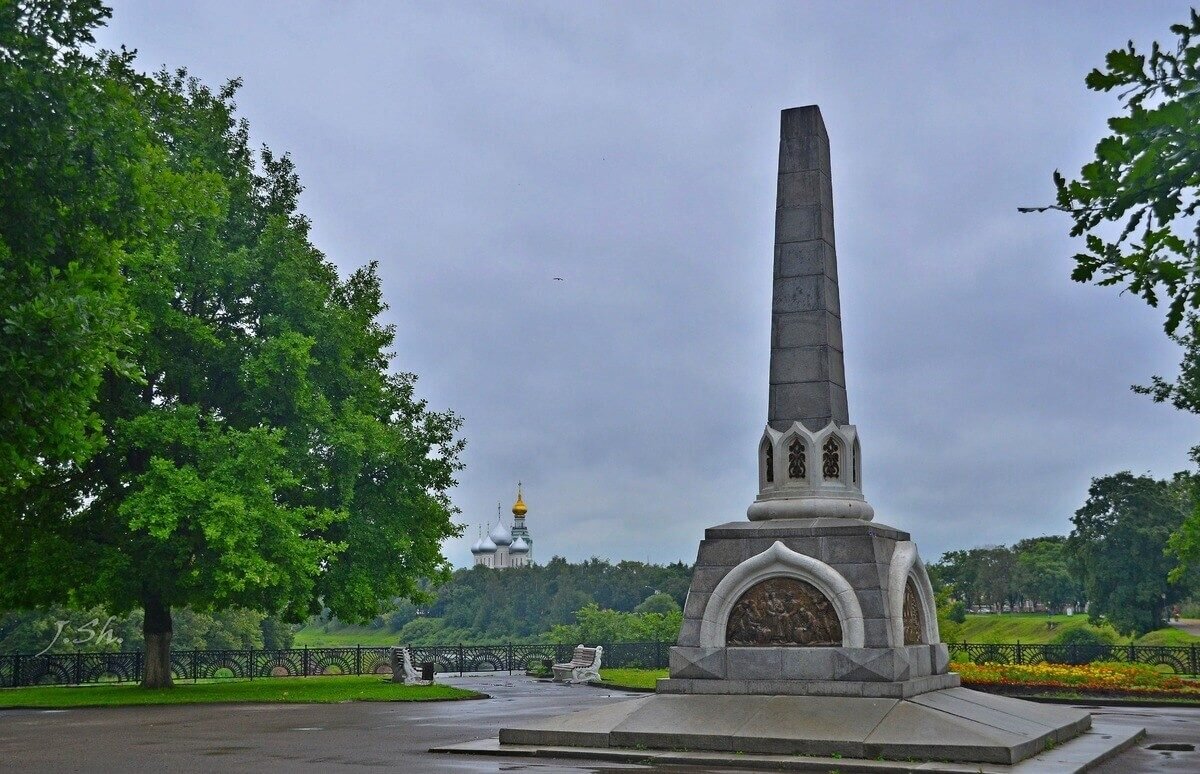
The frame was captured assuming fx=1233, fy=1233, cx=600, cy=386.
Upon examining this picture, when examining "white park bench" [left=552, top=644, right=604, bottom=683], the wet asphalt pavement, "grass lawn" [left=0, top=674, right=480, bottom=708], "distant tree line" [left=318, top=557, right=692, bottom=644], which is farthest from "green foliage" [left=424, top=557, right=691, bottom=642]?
the wet asphalt pavement

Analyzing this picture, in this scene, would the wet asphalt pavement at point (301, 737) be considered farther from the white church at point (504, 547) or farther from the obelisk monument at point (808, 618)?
the white church at point (504, 547)

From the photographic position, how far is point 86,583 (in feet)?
89.0

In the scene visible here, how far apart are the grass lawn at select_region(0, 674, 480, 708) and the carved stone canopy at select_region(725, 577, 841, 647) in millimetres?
11494

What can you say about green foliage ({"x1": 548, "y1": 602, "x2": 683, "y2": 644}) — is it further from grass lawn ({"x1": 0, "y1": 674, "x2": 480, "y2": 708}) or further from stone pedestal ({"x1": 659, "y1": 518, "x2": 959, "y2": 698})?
stone pedestal ({"x1": 659, "y1": 518, "x2": 959, "y2": 698})

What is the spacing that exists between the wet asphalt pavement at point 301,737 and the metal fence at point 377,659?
11.1 metres

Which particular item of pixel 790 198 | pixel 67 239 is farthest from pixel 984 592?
pixel 67 239

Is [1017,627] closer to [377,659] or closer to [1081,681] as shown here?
[377,659]

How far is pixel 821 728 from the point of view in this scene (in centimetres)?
1500

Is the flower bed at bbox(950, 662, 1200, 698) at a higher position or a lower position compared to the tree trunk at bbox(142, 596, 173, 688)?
lower

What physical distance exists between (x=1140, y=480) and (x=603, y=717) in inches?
2648

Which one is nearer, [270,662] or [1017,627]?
[270,662]

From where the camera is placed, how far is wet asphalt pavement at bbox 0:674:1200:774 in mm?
14391

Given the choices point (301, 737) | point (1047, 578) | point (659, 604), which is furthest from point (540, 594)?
point (301, 737)

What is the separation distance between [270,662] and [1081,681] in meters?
25.9
